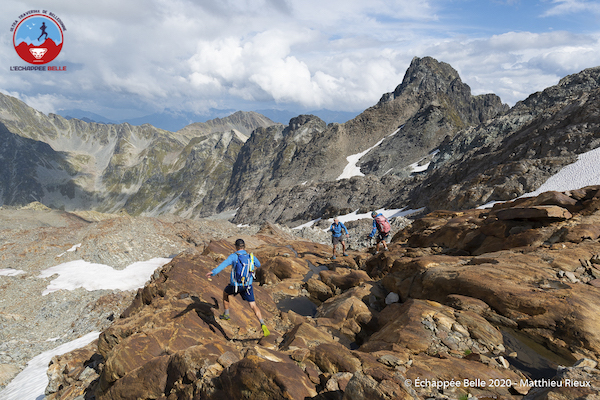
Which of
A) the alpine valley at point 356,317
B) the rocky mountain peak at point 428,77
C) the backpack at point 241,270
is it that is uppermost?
the rocky mountain peak at point 428,77

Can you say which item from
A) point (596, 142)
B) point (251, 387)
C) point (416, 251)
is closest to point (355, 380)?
point (251, 387)

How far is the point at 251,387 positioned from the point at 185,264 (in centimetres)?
1007

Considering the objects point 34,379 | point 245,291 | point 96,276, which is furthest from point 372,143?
point 34,379

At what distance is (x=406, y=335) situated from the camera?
26.5 feet

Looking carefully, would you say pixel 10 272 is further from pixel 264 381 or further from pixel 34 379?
pixel 264 381

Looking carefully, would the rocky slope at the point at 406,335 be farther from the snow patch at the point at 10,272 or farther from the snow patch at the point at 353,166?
the snow patch at the point at 353,166

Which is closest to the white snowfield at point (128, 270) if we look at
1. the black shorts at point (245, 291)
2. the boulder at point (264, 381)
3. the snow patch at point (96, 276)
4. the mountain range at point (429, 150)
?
the snow patch at point (96, 276)

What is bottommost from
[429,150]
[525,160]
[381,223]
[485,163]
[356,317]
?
[356,317]

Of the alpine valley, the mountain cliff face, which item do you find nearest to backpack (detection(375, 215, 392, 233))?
the alpine valley

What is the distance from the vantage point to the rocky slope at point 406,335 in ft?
20.3

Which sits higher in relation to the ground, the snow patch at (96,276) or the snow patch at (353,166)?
the snow patch at (353,166)

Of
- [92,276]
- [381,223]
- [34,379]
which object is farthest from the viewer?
[92,276]

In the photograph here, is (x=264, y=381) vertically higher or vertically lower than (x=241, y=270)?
lower

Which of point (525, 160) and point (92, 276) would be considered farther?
point (525, 160)
